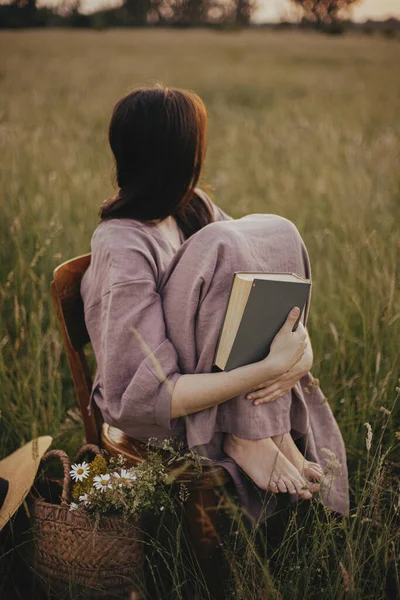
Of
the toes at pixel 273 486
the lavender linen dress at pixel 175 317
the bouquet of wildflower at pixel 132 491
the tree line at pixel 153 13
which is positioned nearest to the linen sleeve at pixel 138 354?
the lavender linen dress at pixel 175 317

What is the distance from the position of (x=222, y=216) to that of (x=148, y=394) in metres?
0.85

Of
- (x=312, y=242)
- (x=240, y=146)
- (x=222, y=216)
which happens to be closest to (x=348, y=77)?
(x=240, y=146)

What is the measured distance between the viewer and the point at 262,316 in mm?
1548

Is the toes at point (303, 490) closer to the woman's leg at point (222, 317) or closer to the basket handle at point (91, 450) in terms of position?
the woman's leg at point (222, 317)

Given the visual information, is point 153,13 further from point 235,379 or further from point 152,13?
point 235,379

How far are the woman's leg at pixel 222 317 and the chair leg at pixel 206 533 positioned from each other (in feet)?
0.46

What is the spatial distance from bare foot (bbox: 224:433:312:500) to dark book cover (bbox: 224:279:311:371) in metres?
0.25

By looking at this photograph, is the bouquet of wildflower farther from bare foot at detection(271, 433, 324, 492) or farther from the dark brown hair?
the dark brown hair

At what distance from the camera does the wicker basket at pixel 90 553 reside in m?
1.58

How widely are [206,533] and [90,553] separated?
0.34m

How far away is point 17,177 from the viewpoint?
409 cm

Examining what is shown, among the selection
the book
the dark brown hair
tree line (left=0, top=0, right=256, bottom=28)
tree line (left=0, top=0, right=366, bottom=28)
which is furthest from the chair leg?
tree line (left=0, top=0, right=256, bottom=28)

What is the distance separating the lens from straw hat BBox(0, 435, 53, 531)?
1744 mm

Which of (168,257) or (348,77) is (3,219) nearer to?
(168,257)
